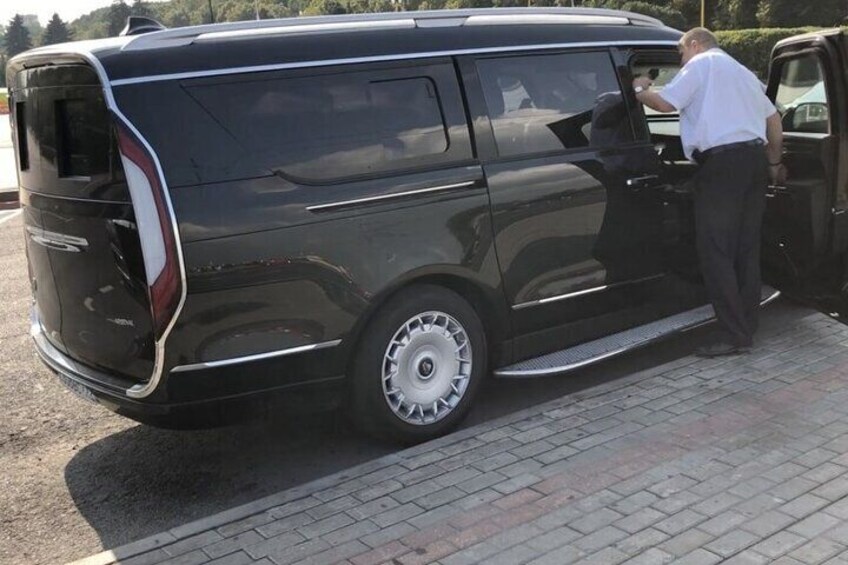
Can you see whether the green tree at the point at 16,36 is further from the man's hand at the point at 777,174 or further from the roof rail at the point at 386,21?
the man's hand at the point at 777,174

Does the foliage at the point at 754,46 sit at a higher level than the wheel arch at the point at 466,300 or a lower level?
higher

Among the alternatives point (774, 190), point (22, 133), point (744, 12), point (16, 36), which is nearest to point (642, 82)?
point (774, 190)

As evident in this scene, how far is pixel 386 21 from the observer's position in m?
4.21

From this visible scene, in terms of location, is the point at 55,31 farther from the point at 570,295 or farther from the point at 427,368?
the point at 427,368

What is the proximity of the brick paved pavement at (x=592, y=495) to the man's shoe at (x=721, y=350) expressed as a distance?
52 cm

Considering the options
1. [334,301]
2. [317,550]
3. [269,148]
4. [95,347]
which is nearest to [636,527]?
[317,550]

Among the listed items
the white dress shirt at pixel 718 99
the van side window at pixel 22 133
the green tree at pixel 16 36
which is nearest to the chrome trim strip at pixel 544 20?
the white dress shirt at pixel 718 99

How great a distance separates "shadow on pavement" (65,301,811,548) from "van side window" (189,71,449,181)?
1194mm

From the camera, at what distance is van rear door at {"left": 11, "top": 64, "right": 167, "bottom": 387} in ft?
11.6

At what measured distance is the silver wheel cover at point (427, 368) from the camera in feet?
13.4

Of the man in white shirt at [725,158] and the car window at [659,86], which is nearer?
the man in white shirt at [725,158]

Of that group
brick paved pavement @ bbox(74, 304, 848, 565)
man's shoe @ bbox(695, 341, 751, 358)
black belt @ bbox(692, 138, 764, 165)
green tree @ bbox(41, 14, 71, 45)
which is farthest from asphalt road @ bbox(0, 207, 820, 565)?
green tree @ bbox(41, 14, 71, 45)

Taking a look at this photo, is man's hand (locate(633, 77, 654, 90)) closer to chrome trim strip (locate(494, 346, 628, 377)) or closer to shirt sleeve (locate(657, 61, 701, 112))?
shirt sleeve (locate(657, 61, 701, 112))

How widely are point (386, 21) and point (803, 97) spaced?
3.03m
